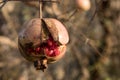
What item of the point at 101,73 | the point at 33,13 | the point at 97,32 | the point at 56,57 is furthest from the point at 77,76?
the point at 56,57

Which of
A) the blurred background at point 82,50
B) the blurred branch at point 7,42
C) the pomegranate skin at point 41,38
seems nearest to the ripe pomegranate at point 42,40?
the pomegranate skin at point 41,38

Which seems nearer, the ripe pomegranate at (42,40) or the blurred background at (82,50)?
the ripe pomegranate at (42,40)

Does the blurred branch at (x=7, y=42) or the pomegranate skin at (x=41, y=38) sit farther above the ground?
the pomegranate skin at (x=41, y=38)

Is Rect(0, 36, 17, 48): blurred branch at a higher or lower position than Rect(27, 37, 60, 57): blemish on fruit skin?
lower

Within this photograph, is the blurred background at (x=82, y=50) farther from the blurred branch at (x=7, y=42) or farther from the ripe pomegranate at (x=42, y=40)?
the ripe pomegranate at (x=42, y=40)

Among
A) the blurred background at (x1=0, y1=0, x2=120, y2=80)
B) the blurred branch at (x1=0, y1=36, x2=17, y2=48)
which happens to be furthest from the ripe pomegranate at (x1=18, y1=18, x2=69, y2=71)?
the blurred background at (x1=0, y1=0, x2=120, y2=80)

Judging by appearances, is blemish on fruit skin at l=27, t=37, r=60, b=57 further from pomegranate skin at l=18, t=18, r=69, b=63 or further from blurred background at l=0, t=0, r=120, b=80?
blurred background at l=0, t=0, r=120, b=80

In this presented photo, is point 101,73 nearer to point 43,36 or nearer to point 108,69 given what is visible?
point 108,69

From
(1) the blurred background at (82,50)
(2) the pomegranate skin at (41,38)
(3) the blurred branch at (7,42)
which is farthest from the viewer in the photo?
(1) the blurred background at (82,50)
